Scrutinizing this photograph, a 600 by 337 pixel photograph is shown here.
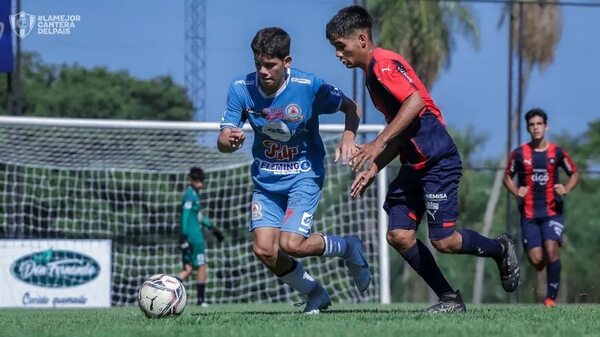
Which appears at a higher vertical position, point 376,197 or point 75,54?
point 75,54

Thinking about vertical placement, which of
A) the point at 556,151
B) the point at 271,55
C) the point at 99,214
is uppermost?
the point at 271,55

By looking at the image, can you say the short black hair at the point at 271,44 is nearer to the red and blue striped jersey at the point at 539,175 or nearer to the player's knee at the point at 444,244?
the player's knee at the point at 444,244

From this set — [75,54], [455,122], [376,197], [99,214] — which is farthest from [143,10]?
Result: [455,122]

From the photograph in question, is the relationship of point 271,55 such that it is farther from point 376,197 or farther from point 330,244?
point 376,197

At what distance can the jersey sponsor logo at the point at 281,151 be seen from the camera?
768 cm

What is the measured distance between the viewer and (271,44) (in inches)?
289

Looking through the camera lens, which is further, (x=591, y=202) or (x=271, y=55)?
(x=591, y=202)

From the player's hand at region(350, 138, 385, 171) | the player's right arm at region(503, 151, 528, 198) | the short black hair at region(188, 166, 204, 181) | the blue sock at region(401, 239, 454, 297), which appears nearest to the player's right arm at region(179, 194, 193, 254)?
the short black hair at region(188, 166, 204, 181)

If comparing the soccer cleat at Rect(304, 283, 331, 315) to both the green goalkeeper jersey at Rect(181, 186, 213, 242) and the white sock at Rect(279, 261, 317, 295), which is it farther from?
the green goalkeeper jersey at Rect(181, 186, 213, 242)

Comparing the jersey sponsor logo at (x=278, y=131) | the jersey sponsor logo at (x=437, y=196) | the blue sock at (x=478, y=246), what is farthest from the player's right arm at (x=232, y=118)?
the blue sock at (x=478, y=246)

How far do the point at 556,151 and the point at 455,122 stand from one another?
19.1ft

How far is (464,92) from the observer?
1761 cm

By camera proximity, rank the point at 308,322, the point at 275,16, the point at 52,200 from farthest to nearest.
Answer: the point at 275,16 → the point at 52,200 → the point at 308,322

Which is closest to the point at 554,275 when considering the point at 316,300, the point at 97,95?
the point at 316,300
